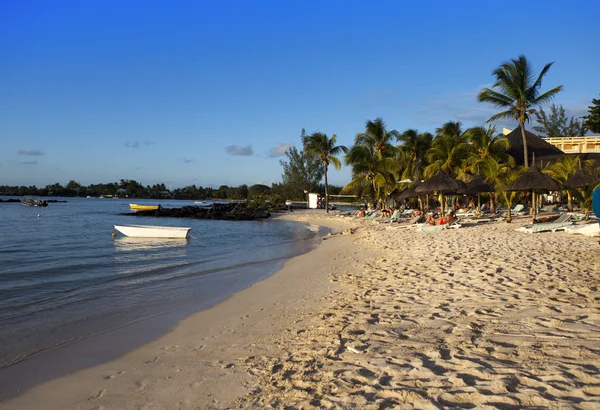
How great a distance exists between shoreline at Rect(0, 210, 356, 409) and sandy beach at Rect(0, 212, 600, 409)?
0.06 ft

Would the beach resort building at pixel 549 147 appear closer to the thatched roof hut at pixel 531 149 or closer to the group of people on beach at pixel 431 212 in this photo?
the thatched roof hut at pixel 531 149

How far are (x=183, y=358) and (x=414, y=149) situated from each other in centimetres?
3041

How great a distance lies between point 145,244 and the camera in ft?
59.1

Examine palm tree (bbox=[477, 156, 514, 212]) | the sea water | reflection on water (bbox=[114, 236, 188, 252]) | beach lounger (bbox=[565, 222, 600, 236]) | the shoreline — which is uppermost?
palm tree (bbox=[477, 156, 514, 212])

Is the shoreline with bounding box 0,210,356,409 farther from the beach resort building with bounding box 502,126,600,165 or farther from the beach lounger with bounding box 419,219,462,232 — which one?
the beach resort building with bounding box 502,126,600,165

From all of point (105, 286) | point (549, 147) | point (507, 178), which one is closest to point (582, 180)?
point (507, 178)

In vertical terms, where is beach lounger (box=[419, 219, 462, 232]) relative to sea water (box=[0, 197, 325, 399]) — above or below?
above

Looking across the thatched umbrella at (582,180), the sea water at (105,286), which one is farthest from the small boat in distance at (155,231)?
the thatched umbrella at (582,180)

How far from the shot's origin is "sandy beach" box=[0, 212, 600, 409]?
124 inches

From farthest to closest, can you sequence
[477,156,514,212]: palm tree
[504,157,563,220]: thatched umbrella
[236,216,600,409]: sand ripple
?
1. [477,156,514,212]: palm tree
2. [504,157,563,220]: thatched umbrella
3. [236,216,600,409]: sand ripple

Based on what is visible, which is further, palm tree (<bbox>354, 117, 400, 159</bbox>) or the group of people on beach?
palm tree (<bbox>354, 117, 400, 159</bbox>)

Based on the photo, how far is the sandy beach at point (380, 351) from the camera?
10.3 feet

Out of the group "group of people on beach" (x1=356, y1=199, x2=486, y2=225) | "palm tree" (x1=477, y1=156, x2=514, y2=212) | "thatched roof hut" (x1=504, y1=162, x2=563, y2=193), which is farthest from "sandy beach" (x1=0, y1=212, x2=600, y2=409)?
"palm tree" (x1=477, y1=156, x2=514, y2=212)

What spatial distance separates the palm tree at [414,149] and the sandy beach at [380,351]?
24.9 metres
